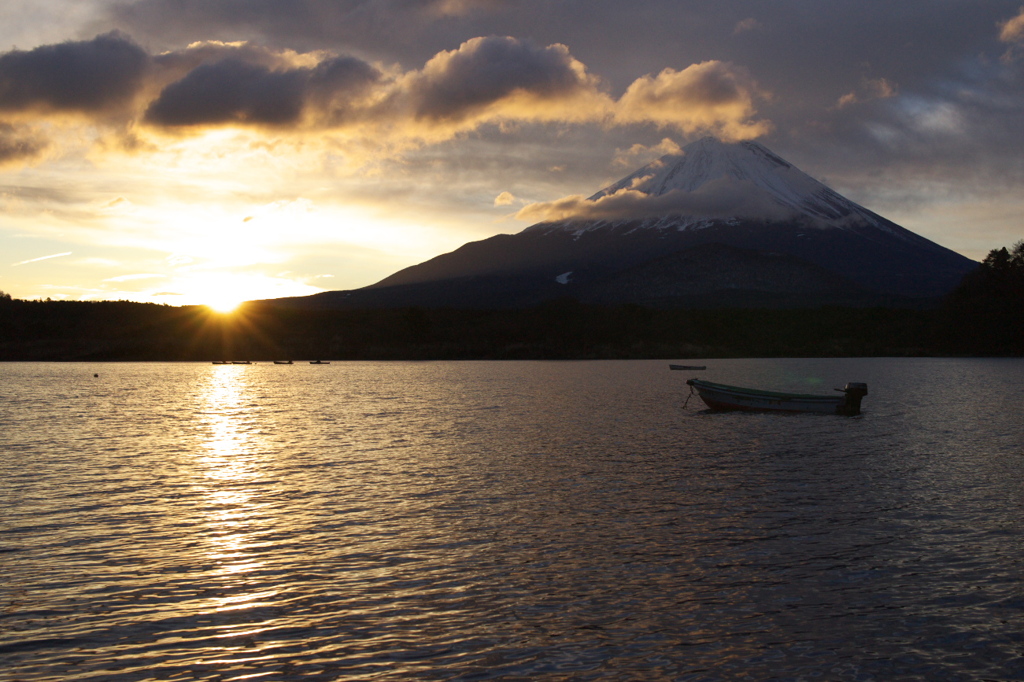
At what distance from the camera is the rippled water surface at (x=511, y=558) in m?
12.4

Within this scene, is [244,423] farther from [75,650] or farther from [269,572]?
[75,650]

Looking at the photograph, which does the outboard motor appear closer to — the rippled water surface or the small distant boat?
the small distant boat

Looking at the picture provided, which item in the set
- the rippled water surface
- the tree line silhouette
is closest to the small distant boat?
the rippled water surface

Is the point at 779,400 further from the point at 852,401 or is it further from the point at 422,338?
the point at 422,338

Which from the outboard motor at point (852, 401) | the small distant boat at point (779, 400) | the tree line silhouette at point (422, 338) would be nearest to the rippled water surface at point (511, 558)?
the outboard motor at point (852, 401)

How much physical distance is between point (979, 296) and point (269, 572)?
7618 inches

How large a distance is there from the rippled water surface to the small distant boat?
42.9 ft

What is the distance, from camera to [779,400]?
185 feet

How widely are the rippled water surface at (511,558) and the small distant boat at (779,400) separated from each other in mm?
13070

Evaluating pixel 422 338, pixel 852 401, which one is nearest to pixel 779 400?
pixel 852 401

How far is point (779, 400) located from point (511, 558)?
4264 centimetres

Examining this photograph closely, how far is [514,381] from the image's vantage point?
97875 mm

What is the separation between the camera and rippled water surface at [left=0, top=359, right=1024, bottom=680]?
12.4 meters

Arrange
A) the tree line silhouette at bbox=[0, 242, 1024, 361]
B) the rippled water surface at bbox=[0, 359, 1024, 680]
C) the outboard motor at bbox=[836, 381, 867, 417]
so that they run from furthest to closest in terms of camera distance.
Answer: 1. the tree line silhouette at bbox=[0, 242, 1024, 361]
2. the outboard motor at bbox=[836, 381, 867, 417]
3. the rippled water surface at bbox=[0, 359, 1024, 680]
